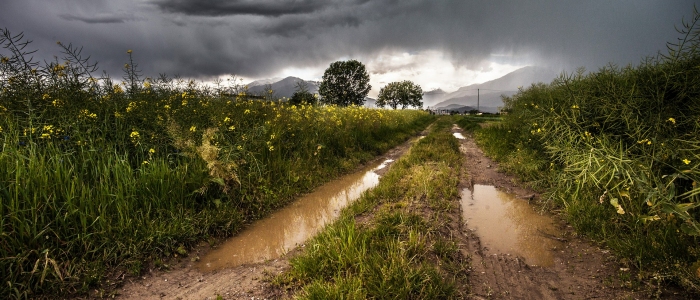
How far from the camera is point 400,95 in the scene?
307 ft

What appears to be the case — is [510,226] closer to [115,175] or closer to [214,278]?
[214,278]

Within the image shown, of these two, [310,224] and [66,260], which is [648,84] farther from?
[66,260]

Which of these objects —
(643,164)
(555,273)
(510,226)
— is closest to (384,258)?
(555,273)

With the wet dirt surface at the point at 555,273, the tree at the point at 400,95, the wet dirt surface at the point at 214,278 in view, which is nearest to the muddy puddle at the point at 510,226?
the wet dirt surface at the point at 555,273

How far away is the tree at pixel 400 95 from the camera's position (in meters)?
93.6

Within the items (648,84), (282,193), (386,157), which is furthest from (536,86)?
(282,193)

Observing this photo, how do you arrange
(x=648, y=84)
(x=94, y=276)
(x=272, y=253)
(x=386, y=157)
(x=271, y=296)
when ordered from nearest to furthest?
1. (x=271, y=296)
2. (x=94, y=276)
3. (x=272, y=253)
4. (x=648, y=84)
5. (x=386, y=157)

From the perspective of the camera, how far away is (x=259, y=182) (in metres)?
5.99

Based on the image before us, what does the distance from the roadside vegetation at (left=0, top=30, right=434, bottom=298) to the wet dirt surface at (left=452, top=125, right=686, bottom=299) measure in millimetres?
3617

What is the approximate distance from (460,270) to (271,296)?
6.56 feet

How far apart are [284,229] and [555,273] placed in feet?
12.4

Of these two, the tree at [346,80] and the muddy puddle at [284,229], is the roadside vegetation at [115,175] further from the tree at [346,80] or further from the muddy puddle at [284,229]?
the tree at [346,80]

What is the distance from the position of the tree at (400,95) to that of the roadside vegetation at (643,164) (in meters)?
89.1

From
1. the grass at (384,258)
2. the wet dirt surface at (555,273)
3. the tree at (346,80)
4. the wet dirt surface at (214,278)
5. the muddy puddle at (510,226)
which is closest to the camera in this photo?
the grass at (384,258)
